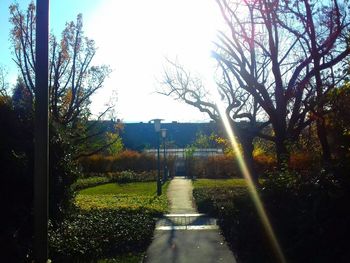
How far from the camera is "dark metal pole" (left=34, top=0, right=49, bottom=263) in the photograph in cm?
520

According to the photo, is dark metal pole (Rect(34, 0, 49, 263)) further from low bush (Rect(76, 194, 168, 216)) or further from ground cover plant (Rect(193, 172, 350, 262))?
low bush (Rect(76, 194, 168, 216))

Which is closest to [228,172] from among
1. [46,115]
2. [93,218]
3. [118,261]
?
[93,218]

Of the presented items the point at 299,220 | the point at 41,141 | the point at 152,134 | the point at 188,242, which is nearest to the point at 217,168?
the point at 188,242

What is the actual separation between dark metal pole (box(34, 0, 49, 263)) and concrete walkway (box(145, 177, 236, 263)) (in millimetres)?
3935

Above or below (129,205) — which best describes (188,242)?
below

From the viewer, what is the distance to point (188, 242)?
10.6 meters

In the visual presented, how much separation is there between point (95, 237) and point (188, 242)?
203 centimetres

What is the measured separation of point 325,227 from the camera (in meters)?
7.19

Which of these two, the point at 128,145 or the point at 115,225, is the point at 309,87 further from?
the point at 128,145

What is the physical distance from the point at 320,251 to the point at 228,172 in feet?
117

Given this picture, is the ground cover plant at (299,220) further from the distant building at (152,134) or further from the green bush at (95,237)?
the distant building at (152,134)

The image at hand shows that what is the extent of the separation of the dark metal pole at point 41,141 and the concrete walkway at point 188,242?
3935 mm

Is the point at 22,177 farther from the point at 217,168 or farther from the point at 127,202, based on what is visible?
the point at 217,168

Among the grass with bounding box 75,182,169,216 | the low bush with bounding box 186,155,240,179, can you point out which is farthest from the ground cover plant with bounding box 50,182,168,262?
the low bush with bounding box 186,155,240,179
